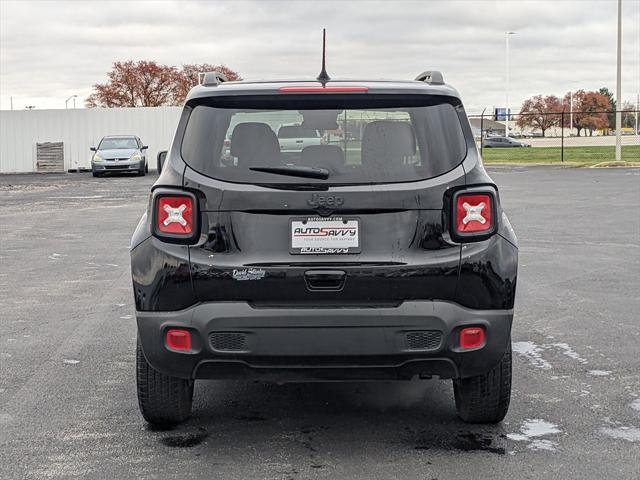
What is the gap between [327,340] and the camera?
4.31m

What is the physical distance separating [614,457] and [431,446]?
0.84 meters

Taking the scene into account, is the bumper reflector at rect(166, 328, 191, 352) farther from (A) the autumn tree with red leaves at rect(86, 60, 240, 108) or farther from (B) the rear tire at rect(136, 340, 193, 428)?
(A) the autumn tree with red leaves at rect(86, 60, 240, 108)

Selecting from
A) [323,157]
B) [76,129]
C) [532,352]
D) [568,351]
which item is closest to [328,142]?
[323,157]

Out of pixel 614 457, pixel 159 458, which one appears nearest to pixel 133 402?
pixel 159 458

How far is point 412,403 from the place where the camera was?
5531 millimetres

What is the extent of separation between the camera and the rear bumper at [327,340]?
14.1 feet

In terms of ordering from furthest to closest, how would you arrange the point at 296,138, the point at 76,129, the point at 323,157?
the point at 76,129 < the point at 296,138 < the point at 323,157

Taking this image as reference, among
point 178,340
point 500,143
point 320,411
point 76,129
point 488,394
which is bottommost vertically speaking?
point 320,411

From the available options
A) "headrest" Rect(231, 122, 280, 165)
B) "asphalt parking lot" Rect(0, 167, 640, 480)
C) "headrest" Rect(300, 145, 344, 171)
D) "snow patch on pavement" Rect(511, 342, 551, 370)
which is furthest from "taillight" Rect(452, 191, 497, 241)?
"snow patch on pavement" Rect(511, 342, 551, 370)

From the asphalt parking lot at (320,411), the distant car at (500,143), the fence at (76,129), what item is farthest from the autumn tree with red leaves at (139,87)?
the asphalt parking lot at (320,411)

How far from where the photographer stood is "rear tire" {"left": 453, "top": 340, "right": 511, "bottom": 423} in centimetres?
486

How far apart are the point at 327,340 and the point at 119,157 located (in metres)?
30.7

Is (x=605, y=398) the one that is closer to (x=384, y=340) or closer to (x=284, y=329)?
(x=384, y=340)

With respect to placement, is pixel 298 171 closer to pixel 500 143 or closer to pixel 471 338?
pixel 471 338
